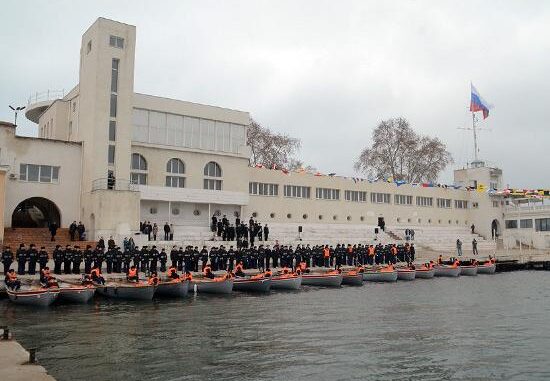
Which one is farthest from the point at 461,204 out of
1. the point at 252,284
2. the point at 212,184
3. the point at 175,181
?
the point at 252,284

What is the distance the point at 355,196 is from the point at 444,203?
15.4 meters

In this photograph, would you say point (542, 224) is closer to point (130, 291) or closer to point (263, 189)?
point (263, 189)

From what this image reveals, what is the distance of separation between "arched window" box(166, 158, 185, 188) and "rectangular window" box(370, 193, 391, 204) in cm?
2369

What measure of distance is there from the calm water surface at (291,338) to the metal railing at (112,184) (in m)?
14.7

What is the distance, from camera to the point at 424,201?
64.6 m

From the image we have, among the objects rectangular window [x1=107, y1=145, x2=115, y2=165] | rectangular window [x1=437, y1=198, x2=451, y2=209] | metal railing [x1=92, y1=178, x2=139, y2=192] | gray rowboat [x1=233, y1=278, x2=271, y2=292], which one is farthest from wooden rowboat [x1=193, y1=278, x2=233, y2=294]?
rectangular window [x1=437, y1=198, x2=451, y2=209]

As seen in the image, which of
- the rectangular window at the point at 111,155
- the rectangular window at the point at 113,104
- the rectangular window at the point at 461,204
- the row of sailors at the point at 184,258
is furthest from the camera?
the rectangular window at the point at 461,204

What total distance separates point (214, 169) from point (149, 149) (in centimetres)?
624

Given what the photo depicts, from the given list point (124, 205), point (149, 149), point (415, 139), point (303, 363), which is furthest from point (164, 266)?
point (415, 139)

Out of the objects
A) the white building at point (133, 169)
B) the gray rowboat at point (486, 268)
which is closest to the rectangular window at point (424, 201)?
the white building at point (133, 169)

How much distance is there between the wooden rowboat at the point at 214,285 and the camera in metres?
26.9

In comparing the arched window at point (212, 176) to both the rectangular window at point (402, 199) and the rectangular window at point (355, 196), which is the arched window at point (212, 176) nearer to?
the rectangular window at point (355, 196)

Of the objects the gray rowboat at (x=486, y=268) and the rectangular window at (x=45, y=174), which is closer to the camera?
the rectangular window at (x=45, y=174)

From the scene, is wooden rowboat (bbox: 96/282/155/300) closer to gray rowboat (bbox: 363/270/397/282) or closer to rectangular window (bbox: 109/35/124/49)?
gray rowboat (bbox: 363/270/397/282)
